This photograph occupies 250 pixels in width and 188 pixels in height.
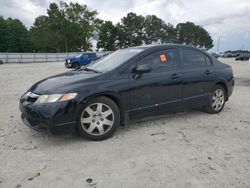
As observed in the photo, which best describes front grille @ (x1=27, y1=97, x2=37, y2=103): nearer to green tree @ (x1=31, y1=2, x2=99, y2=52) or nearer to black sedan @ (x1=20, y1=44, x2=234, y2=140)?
black sedan @ (x1=20, y1=44, x2=234, y2=140)

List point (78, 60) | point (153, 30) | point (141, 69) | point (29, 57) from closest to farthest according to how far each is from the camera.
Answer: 1. point (141, 69)
2. point (78, 60)
3. point (29, 57)
4. point (153, 30)

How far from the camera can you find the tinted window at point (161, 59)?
4.44m

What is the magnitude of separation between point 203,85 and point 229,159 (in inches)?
83.7

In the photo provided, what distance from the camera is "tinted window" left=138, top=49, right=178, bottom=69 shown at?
4441 mm

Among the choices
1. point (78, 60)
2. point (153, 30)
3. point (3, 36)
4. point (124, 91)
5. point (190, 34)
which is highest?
point (153, 30)

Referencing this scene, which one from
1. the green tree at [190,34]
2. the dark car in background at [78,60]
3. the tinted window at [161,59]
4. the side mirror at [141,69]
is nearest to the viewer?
the side mirror at [141,69]

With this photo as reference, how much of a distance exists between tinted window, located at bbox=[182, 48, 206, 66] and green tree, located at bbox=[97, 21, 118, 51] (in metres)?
70.0

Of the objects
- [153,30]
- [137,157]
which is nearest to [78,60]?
[137,157]

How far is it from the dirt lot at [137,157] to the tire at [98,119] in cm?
14

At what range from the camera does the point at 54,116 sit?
3508mm

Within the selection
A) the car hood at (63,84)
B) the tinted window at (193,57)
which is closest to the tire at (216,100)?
the tinted window at (193,57)

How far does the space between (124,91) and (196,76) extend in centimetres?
176

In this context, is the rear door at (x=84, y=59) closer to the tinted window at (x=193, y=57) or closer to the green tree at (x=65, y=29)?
the tinted window at (x=193, y=57)

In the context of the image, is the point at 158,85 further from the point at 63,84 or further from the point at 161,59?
the point at 63,84
